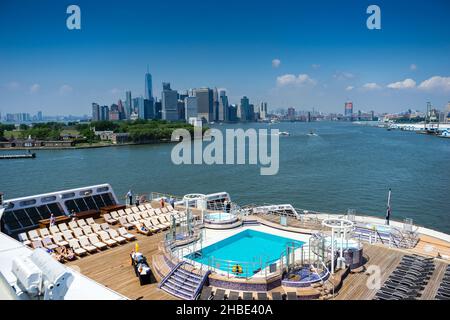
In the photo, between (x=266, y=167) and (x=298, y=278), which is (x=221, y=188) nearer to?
(x=266, y=167)

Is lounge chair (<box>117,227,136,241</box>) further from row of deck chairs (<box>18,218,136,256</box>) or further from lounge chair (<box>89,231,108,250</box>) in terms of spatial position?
lounge chair (<box>89,231,108,250</box>)

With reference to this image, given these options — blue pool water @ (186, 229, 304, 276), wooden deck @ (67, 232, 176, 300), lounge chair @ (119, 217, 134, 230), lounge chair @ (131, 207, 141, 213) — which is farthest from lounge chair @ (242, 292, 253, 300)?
lounge chair @ (131, 207, 141, 213)

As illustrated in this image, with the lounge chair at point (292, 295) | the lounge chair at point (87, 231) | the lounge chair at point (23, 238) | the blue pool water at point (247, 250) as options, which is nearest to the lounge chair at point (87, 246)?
the lounge chair at point (87, 231)

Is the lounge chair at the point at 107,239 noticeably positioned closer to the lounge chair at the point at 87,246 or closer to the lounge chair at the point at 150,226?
the lounge chair at the point at 87,246

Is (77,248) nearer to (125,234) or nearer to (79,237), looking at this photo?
(79,237)

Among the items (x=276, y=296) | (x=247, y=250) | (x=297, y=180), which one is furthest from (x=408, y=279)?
(x=297, y=180)
